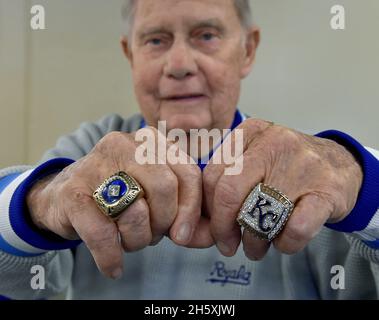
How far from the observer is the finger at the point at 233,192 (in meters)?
0.38

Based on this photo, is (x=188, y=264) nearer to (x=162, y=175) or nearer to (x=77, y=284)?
(x=77, y=284)

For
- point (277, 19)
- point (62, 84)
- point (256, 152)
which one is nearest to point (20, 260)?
point (256, 152)

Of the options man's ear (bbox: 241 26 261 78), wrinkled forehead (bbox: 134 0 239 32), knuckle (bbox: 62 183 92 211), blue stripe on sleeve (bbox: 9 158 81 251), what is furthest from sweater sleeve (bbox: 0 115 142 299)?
man's ear (bbox: 241 26 261 78)

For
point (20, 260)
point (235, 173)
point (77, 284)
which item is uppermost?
point (235, 173)

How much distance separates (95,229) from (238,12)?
60 cm

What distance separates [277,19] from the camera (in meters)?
1.15

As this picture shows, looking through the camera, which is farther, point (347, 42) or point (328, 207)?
point (347, 42)

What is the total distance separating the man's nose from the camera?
757mm

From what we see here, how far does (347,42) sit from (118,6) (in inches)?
24.1

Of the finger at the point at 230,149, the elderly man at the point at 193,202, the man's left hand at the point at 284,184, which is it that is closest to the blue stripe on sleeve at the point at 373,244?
the elderly man at the point at 193,202

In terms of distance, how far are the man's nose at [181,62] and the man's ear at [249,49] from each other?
0.15 metres

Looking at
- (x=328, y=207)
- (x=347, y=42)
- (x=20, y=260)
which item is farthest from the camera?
(x=347, y=42)

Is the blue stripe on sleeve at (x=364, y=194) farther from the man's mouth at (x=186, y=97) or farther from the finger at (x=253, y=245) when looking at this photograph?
the man's mouth at (x=186, y=97)

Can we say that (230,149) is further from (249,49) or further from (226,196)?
(249,49)
